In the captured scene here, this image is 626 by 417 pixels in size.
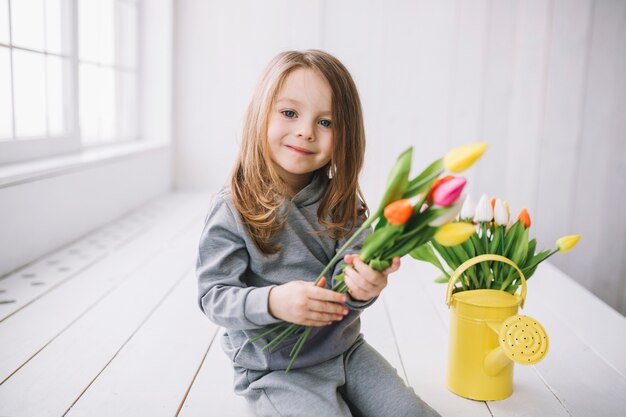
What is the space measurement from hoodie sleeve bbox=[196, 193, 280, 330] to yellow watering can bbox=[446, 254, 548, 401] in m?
0.46

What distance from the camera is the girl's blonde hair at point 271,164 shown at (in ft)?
4.01

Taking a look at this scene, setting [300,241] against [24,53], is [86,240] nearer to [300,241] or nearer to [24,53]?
[24,53]

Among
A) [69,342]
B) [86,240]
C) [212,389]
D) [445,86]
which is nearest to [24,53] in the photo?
[86,240]

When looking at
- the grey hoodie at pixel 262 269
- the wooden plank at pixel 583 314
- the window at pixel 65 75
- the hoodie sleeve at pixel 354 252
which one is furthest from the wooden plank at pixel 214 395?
the window at pixel 65 75

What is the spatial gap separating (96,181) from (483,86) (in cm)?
220

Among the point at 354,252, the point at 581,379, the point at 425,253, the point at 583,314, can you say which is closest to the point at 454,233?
the point at 354,252

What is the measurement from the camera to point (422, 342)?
1.74 metres

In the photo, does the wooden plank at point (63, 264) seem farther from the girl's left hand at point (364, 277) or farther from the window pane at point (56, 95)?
the girl's left hand at point (364, 277)

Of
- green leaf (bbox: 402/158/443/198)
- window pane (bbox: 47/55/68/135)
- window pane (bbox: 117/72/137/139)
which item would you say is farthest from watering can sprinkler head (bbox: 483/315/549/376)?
window pane (bbox: 117/72/137/139)

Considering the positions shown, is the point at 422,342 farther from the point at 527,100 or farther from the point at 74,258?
the point at 527,100

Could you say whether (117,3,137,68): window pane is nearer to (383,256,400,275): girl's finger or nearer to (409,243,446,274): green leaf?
(409,243,446,274): green leaf

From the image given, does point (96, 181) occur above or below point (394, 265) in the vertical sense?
below

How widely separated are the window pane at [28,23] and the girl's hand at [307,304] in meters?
1.81

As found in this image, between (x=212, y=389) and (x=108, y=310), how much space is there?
1.89 feet
